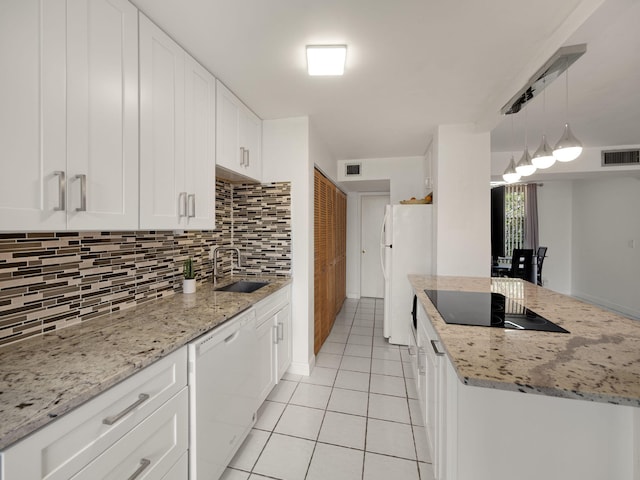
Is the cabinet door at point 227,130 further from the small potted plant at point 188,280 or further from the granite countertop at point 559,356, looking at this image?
the granite countertop at point 559,356

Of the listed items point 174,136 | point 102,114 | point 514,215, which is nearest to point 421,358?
point 174,136

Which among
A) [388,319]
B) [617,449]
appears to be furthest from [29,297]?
[388,319]

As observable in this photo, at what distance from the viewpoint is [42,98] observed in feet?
2.94

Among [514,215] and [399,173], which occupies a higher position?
[399,173]

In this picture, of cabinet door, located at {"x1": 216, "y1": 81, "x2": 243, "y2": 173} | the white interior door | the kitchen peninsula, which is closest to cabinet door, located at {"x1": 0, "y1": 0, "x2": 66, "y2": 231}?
cabinet door, located at {"x1": 216, "y1": 81, "x2": 243, "y2": 173}

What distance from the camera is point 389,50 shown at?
5.25ft

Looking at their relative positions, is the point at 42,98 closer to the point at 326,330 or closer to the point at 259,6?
the point at 259,6

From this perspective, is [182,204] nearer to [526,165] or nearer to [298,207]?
[298,207]

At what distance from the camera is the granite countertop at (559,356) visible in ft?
2.44

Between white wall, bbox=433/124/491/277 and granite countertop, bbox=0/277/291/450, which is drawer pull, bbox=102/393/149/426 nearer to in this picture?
granite countertop, bbox=0/277/291/450

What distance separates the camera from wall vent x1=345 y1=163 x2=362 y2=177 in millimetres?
4168

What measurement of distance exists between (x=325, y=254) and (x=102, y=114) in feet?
8.16

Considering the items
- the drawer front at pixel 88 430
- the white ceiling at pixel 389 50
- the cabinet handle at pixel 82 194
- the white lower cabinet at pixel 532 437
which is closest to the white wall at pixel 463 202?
the white ceiling at pixel 389 50

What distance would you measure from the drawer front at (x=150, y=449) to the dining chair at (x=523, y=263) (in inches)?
200
